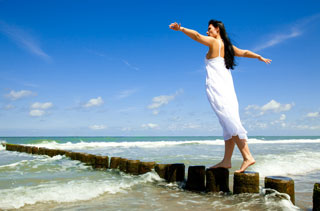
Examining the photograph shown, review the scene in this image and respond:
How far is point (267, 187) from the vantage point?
3.70m

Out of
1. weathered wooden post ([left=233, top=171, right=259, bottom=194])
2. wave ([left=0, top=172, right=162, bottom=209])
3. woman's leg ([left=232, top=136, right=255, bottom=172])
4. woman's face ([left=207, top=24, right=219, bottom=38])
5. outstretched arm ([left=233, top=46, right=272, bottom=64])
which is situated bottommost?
wave ([left=0, top=172, right=162, bottom=209])

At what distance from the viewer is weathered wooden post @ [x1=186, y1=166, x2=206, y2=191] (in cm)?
464

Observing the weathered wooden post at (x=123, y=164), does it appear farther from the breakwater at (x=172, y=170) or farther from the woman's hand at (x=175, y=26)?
the woman's hand at (x=175, y=26)

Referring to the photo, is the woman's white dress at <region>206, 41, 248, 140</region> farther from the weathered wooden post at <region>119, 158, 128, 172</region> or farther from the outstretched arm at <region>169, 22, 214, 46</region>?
the weathered wooden post at <region>119, 158, 128, 172</region>

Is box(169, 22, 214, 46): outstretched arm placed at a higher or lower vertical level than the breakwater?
higher

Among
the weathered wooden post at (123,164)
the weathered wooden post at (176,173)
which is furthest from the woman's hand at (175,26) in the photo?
the weathered wooden post at (123,164)

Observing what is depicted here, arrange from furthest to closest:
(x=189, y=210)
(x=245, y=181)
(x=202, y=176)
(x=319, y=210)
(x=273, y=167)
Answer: (x=273, y=167) < (x=202, y=176) < (x=245, y=181) < (x=189, y=210) < (x=319, y=210)

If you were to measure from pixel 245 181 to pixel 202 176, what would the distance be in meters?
0.91

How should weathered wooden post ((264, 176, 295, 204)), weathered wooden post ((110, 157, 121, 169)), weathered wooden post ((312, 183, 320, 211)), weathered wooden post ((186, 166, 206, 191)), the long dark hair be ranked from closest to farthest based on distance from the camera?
weathered wooden post ((312, 183, 320, 211))
weathered wooden post ((264, 176, 295, 204))
the long dark hair
weathered wooden post ((186, 166, 206, 191))
weathered wooden post ((110, 157, 121, 169))

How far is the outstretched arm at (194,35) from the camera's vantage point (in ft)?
12.9

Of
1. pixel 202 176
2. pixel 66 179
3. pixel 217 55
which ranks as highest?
pixel 217 55

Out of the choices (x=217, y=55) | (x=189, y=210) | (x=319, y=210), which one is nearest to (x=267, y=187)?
(x=319, y=210)

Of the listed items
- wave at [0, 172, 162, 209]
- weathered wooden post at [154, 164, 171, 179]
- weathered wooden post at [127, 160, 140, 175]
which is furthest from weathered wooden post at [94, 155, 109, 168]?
weathered wooden post at [154, 164, 171, 179]

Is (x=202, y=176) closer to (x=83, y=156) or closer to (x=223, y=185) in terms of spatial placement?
(x=223, y=185)
